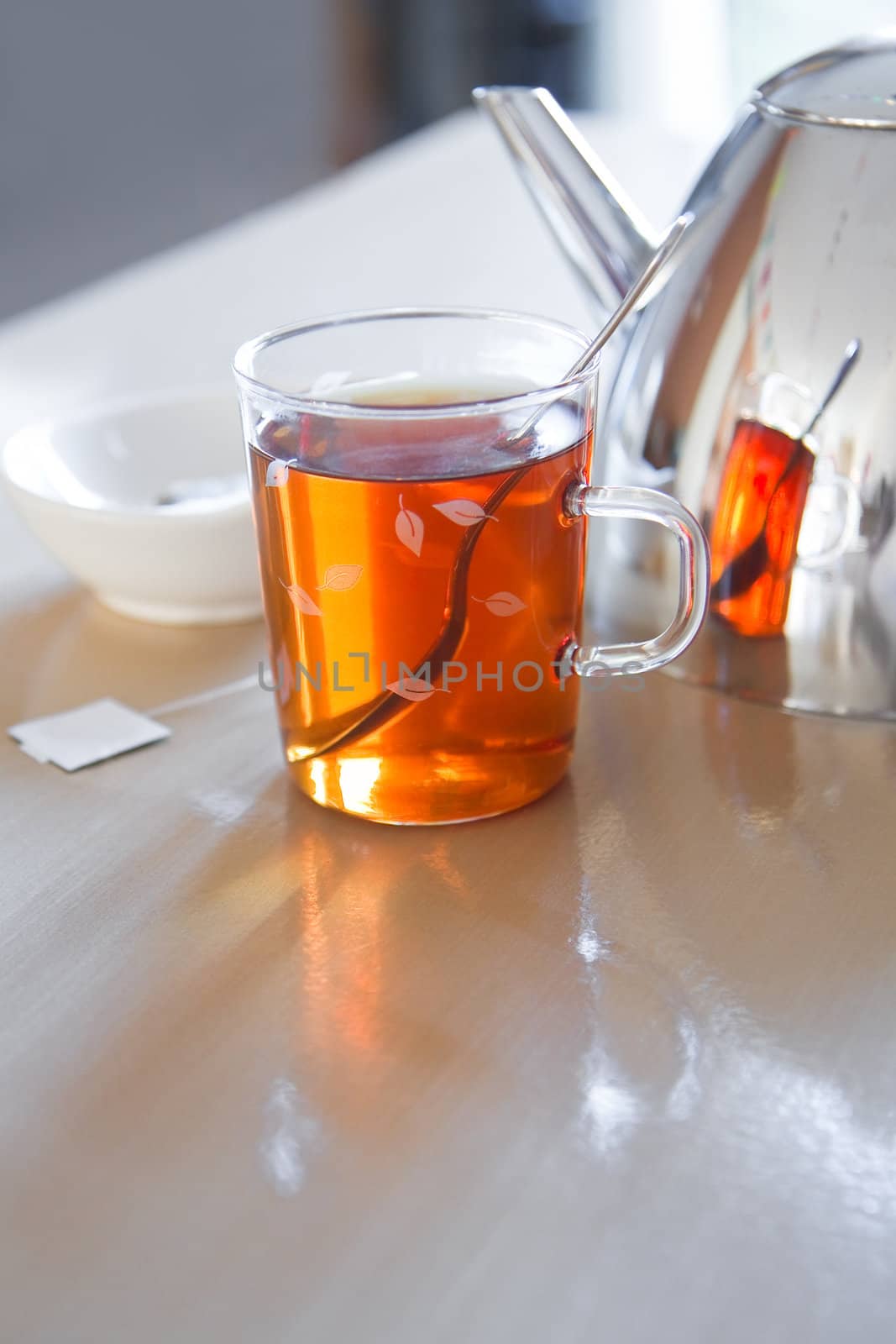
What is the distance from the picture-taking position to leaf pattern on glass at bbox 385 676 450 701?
423 millimetres

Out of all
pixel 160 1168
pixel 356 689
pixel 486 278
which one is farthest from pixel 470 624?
pixel 486 278

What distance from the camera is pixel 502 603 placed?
0.42 m

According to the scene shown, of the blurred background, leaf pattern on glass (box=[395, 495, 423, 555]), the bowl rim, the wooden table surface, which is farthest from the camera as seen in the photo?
the blurred background

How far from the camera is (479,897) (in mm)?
415

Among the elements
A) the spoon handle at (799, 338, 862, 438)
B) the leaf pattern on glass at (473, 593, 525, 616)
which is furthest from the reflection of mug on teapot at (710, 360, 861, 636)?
the leaf pattern on glass at (473, 593, 525, 616)

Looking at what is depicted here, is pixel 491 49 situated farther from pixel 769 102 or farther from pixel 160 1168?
pixel 160 1168

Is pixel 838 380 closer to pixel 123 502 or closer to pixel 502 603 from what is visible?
pixel 502 603

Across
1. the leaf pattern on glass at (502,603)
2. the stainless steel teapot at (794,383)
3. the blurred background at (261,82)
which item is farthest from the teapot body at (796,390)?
the blurred background at (261,82)

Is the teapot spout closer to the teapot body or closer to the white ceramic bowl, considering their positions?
the teapot body

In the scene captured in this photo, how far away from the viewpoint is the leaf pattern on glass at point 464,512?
40 centimetres

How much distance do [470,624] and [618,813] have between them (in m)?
0.08

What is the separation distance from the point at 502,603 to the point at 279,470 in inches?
2.9

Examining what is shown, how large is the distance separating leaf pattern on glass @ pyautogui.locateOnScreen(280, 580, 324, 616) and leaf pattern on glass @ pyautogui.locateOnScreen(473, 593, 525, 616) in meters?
0.05

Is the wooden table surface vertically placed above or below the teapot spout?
below
